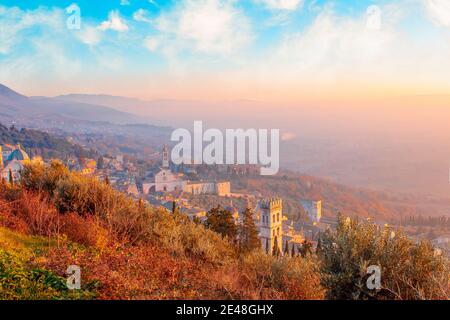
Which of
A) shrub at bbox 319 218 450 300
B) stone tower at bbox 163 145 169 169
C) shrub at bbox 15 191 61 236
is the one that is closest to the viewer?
shrub at bbox 319 218 450 300

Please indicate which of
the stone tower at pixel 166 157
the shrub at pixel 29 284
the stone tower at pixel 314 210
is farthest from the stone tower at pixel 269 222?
the stone tower at pixel 166 157

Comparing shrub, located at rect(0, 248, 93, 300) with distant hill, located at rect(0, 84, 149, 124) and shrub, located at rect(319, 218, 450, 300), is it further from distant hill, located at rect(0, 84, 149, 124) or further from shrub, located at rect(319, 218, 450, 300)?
distant hill, located at rect(0, 84, 149, 124)

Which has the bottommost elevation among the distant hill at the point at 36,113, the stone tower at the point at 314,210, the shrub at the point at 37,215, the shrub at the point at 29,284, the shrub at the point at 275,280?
the stone tower at the point at 314,210

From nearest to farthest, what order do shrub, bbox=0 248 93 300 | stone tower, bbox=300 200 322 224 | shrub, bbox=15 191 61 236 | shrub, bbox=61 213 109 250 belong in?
shrub, bbox=0 248 93 300 < shrub, bbox=61 213 109 250 < shrub, bbox=15 191 61 236 < stone tower, bbox=300 200 322 224

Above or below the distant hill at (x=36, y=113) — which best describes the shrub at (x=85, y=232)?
below

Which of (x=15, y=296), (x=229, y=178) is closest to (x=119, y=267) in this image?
(x=15, y=296)

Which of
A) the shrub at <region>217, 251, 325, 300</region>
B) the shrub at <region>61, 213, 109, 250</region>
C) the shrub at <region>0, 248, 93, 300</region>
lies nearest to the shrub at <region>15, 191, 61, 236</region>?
the shrub at <region>61, 213, 109, 250</region>

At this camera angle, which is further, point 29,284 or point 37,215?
point 37,215

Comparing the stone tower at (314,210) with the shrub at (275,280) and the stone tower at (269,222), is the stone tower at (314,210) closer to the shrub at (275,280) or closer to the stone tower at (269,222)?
the stone tower at (269,222)

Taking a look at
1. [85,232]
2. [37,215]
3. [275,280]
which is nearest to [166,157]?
[37,215]

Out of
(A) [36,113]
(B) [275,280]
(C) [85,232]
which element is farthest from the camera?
(A) [36,113]

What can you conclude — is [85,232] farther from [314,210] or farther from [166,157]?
[166,157]

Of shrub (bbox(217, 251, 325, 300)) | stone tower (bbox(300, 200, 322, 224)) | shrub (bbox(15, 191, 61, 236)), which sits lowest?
stone tower (bbox(300, 200, 322, 224))

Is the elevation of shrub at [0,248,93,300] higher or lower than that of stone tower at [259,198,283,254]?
higher
